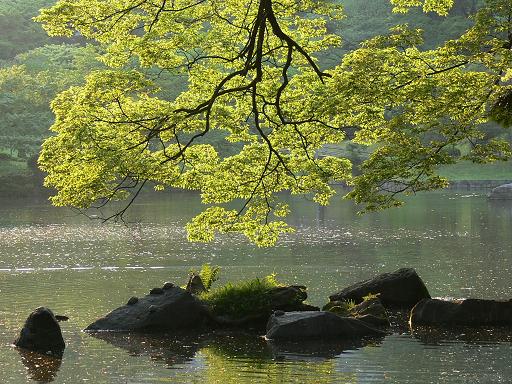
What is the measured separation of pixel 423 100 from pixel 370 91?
1481 millimetres

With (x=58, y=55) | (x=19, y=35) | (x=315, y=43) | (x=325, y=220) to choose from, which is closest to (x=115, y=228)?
(x=325, y=220)

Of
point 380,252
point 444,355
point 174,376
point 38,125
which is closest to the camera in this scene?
point 174,376

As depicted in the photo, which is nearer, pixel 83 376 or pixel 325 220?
pixel 83 376

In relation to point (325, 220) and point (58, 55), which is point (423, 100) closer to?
point (325, 220)

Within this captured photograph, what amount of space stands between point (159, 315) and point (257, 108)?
19.0 ft

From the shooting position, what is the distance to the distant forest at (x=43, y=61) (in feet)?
279

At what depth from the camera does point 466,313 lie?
23.5 metres

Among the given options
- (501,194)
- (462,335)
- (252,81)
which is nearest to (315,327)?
(462,335)

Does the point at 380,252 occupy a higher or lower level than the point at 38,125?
lower

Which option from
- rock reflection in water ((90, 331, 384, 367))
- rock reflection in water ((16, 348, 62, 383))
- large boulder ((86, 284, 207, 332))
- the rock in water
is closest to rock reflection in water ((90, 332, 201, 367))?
rock reflection in water ((90, 331, 384, 367))

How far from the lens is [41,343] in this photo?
840 inches

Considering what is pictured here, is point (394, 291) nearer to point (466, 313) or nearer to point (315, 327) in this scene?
point (466, 313)

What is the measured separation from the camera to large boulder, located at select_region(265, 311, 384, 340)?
21969 mm

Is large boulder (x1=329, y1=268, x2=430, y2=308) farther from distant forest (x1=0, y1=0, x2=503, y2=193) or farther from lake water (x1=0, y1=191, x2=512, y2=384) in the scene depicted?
distant forest (x1=0, y1=0, x2=503, y2=193)
